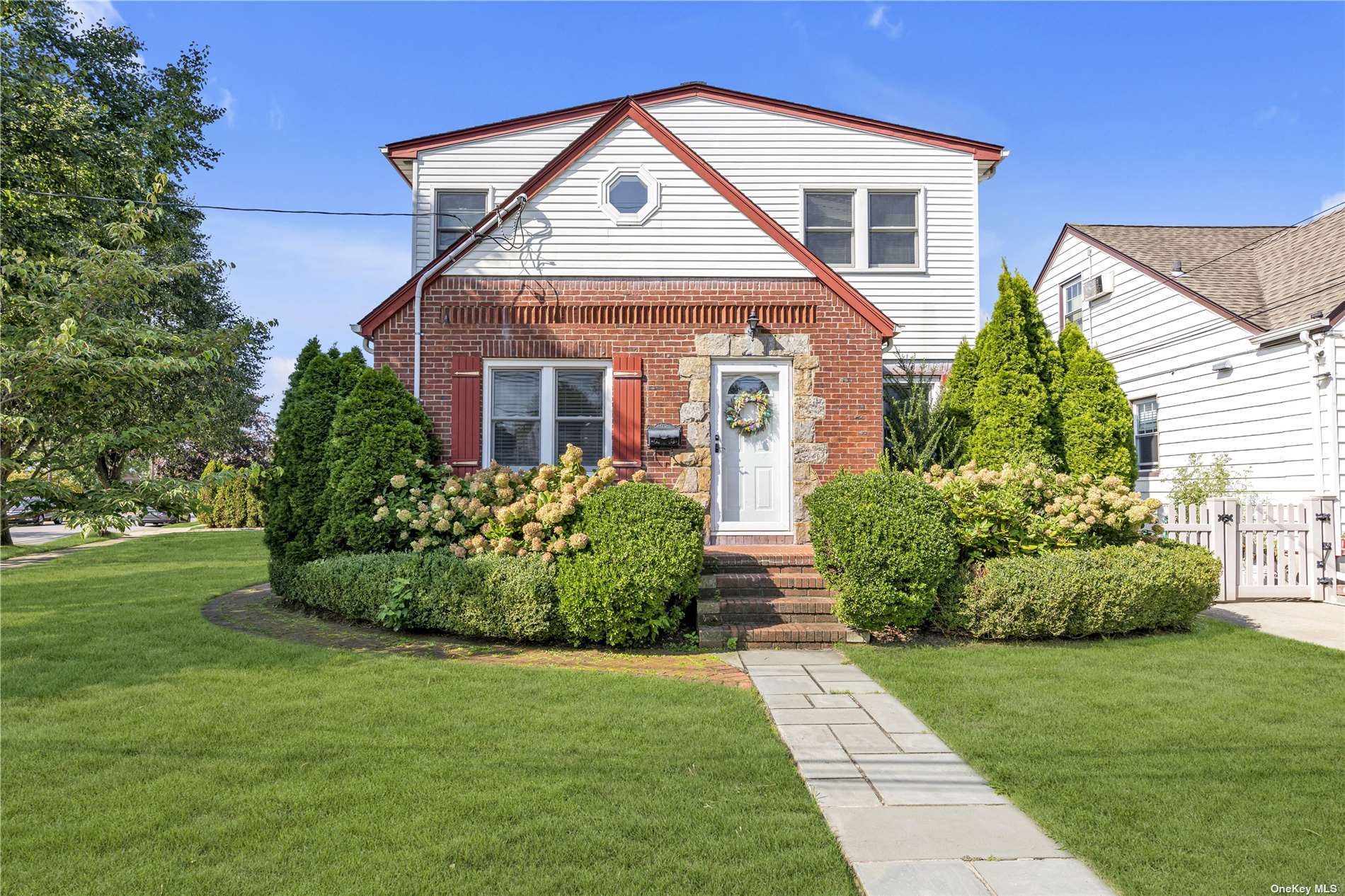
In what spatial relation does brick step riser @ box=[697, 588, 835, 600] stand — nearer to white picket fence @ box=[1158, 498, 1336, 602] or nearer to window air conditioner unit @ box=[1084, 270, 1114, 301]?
white picket fence @ box=[1158, 498, 1336, 602]

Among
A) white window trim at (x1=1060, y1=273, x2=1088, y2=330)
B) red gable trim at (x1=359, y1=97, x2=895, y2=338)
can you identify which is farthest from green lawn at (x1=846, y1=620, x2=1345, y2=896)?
white window trim at (x1=1060, y1=273, x2=1088, y2=330)

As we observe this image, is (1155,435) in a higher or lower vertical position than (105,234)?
lower

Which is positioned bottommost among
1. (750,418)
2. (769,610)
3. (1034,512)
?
(769,610)

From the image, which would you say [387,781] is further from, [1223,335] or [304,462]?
[1223,335]

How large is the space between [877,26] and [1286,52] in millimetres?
5796

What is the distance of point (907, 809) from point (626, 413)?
6463 mm

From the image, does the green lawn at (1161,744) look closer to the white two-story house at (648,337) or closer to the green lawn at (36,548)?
the white two-story house at (648,337)

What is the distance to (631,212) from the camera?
381 inches

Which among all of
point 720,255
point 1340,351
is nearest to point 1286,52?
point 1340,351

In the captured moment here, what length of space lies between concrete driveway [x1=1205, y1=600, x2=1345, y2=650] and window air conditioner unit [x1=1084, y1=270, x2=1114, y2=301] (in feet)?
25.3

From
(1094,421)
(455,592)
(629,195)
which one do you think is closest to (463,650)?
(455,592)

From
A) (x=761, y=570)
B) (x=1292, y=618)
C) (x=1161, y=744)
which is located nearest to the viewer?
(x=1161, y=744)

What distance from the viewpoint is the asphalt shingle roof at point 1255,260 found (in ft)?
37.9

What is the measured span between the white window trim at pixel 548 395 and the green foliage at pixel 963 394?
471cm
